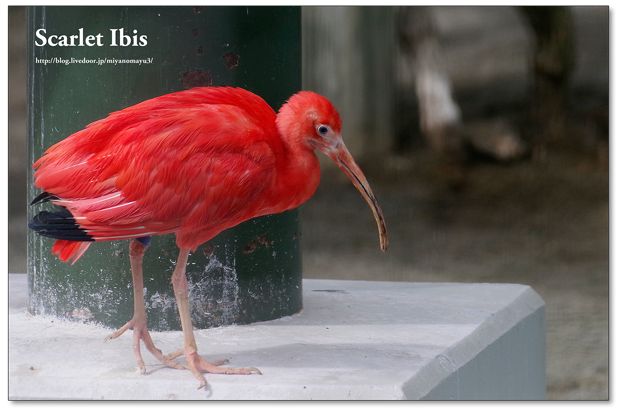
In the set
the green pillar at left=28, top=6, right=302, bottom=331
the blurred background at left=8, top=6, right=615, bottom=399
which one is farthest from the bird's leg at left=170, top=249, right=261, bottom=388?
the blurred background at left=8, top=6, right=615, bottom=399

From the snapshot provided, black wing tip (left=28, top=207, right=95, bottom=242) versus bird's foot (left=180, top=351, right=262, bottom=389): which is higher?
black wing tip (left=28, top=207, right=95, bottom=242)

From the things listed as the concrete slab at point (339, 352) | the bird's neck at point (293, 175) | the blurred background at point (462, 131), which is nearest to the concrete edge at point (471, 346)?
the concrete slab at point (339, 352)

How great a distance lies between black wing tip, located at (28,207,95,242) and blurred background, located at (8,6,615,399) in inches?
257

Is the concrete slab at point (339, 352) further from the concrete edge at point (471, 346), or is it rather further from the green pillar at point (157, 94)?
the green pillar at point (157, 94)

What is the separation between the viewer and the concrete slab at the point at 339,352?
271 cm

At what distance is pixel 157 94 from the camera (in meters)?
3.37

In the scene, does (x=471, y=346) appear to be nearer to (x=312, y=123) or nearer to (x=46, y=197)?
(x=312, y=123)

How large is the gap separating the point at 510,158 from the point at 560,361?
14.6 ft

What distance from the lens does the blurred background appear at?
965 centimetres

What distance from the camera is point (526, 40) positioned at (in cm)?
966

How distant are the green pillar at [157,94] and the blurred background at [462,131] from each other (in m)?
5.57

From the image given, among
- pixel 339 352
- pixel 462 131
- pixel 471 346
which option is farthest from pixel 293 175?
pixel 462 131

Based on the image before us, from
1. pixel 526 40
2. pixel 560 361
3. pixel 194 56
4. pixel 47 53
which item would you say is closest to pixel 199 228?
pixel 194 56

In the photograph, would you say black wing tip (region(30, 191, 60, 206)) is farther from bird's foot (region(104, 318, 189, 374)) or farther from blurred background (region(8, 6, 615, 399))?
blurred background (region(8, 6, 615, 399))
